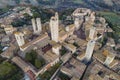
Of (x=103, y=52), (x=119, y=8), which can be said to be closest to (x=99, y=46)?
(x=103, y=52)

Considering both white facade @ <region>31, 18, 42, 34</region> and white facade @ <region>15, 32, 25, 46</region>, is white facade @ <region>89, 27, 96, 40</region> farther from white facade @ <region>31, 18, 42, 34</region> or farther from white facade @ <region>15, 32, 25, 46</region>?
white facade @ <region>15, 32, 25, 46</region>

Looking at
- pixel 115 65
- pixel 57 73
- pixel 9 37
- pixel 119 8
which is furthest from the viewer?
pixel 119 8

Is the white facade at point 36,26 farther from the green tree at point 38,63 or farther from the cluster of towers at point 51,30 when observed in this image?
the green tree at point 38,63

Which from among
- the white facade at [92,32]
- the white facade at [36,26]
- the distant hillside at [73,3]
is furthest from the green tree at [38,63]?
the distant hillside at [73,3]

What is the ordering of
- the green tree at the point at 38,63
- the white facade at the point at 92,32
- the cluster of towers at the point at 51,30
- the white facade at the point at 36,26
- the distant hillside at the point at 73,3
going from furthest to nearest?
the distant hillside at the point at 73,3 < the white facade at the point at 36,26 < the white facade at the point at 92,32 < the cluster of towers at the point at 51,30 < the green tree at the point at 38,63

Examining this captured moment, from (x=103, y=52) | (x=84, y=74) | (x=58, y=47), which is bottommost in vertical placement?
(x=84, y=74)

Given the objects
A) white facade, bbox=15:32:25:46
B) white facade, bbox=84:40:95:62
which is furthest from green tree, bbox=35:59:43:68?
white facade, bbox=84:40:95:62

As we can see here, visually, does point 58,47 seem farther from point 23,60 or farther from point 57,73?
point 23,60

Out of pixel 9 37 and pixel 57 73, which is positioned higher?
pixel 9 37

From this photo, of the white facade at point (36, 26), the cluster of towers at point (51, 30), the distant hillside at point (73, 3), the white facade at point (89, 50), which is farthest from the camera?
the distant hillside at point (73, 3)
